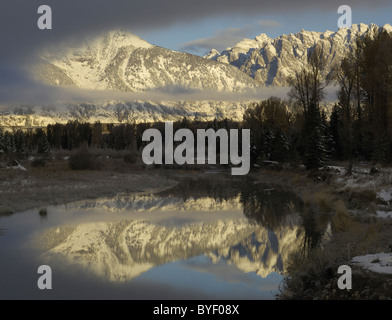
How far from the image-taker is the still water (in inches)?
456

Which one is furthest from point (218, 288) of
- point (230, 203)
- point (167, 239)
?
point (230, 203)

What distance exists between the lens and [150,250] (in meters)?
16.3

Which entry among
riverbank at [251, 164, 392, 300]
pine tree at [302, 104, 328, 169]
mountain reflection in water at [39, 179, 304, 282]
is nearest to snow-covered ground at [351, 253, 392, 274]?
riverbank at [251, 164, 392, 300]

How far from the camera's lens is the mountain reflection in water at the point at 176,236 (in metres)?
14.6

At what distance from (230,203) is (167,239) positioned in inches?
523

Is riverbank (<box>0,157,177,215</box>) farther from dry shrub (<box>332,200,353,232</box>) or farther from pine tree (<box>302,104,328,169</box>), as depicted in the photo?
dry shrub (<box>332,200,353,232</box>)

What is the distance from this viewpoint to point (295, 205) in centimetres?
2730

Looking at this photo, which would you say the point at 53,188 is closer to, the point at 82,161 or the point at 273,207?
the point at 273,207

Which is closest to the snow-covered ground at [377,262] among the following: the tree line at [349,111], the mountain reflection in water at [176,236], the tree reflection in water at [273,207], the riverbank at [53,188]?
the mountain reflection in water at [176,236]

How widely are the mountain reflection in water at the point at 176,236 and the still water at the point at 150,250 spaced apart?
Answer: 0.04 m

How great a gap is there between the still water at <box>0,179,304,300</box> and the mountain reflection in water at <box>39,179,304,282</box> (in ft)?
0.13
